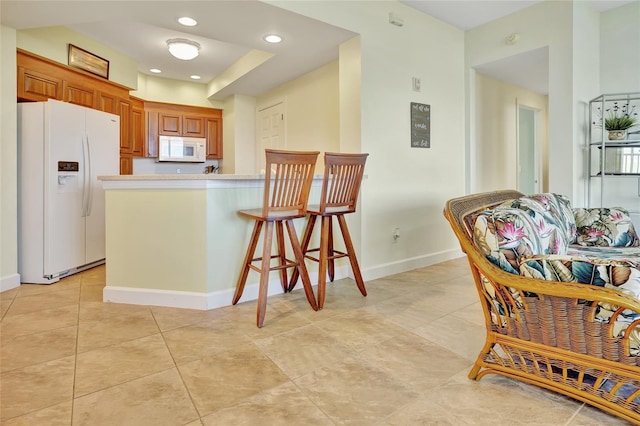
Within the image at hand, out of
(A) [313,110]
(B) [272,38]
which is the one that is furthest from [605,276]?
(A) [313,110]

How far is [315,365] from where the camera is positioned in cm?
175

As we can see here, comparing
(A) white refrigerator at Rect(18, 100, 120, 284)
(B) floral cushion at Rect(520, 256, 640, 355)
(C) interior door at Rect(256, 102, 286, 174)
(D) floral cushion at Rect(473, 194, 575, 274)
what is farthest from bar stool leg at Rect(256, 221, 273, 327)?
(C) interior door at Rect(256, 102, 286, 174)

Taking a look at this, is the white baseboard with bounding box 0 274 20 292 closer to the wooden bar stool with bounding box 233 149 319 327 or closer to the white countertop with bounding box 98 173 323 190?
the white countertop with bounding box 98 173 323 190

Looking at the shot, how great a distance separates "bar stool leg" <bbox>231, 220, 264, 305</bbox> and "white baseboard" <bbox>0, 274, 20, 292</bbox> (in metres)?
2.08

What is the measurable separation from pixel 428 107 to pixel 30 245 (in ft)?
13.7

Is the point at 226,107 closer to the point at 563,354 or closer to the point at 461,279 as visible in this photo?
the point at 461,279

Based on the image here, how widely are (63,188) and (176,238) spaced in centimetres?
167

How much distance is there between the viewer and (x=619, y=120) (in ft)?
11.3

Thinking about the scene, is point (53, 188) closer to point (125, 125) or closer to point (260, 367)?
point (125, 125)

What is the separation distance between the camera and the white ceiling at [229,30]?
110 inches

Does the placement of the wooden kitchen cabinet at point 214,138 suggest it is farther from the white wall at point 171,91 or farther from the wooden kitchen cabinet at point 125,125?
the wooden kitchen cabinet at point 125,125

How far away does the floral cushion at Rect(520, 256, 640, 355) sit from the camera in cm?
117

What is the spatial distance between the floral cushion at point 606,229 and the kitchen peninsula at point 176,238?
7.68 feet

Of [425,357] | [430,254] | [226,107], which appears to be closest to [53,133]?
[226,107]
